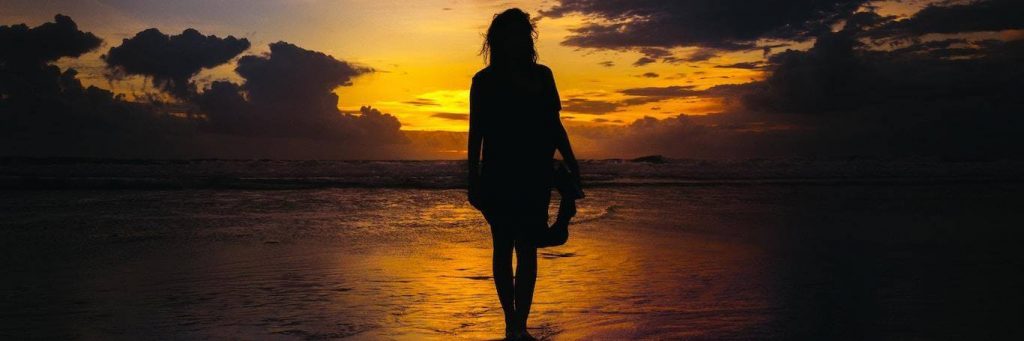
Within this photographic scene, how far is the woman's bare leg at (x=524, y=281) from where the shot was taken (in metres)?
4.05

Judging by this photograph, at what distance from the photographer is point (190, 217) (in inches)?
462

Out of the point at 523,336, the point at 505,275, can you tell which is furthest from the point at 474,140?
the point at 523,336

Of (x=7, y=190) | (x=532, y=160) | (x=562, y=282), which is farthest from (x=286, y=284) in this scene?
(x=7, y=190)

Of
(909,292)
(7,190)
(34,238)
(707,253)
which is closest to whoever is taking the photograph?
(909,292)

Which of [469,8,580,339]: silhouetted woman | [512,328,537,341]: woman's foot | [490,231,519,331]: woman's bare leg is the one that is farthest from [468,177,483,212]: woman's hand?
[512,328,537,341]: woman's foot

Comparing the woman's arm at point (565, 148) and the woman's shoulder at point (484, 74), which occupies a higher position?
the woman's shoulder at point (484, 74)

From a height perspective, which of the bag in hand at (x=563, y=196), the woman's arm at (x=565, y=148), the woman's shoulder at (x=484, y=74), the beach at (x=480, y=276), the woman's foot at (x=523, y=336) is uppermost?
the woman's shoulder at (x=484, y=74)

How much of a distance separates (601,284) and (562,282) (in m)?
0.30

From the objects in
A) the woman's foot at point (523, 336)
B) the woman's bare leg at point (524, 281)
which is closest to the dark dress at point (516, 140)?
the woman's bare leg at point (524, 281)

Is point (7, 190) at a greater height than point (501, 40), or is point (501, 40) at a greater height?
point (501, 40)

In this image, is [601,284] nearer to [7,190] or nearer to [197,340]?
[197,340]

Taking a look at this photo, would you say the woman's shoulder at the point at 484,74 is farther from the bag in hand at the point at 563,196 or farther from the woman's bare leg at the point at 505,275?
the woman's bare leg at the point at 505,275

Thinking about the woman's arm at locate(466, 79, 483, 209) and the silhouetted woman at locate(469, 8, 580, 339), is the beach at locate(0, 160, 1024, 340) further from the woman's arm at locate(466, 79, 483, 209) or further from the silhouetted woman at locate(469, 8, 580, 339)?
the woman's arm at locate(466, 79, 483, 209)

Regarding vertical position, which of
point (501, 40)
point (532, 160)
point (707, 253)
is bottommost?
point (707, 253)
